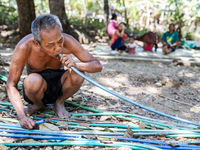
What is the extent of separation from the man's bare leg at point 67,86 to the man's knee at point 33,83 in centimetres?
28

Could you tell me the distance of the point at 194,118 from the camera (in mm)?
2498

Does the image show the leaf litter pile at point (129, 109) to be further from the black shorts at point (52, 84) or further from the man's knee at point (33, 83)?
the man's knee at point (33, 83)

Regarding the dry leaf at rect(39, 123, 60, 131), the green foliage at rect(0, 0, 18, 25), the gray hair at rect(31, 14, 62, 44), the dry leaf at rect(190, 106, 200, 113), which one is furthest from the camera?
Answer: the green foliage at rect(0, 0, 18, 25)

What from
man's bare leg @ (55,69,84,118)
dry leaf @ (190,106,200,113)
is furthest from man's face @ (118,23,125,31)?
man's bare leg @ (55,69,84,118)


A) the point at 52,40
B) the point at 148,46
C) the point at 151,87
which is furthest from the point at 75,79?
the point at 148,46

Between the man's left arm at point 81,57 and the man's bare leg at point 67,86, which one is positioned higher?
the man's left arm at point 81,57

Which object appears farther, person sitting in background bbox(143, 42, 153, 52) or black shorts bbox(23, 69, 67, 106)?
person sitting in background bbox(143, 42, 153, 52)

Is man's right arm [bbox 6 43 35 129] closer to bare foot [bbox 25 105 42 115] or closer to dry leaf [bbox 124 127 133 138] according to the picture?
bare foot [bbox 25 105 42 115]

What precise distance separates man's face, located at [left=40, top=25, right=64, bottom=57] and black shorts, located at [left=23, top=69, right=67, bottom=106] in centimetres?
39

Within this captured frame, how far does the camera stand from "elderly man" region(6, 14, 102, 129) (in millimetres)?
1784

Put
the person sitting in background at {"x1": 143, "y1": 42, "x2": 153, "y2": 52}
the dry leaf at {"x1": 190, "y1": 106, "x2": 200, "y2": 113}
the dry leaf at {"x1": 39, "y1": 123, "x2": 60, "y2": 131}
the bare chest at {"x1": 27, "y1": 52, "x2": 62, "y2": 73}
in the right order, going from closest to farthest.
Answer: the dry leaf at {"x1": 39, "y1": 123, "x2": 60, "y2": 131}, the bare chest at {"x1": 27, "y1": 52, "x2": 62, "y2": 73}, the dry leaf at {"x1": 190, "y1": 106, "x2": 200, "y2": 113}, the person sitting in background at {"x1": 143, "y1": 42, "x2": 153, "y2": 52}

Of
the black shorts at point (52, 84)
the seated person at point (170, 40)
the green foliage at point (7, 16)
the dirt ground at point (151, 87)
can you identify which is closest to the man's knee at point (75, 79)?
the black shorts at point (52, 84)

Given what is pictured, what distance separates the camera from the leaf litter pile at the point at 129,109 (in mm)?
1848

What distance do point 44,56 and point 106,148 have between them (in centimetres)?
103
